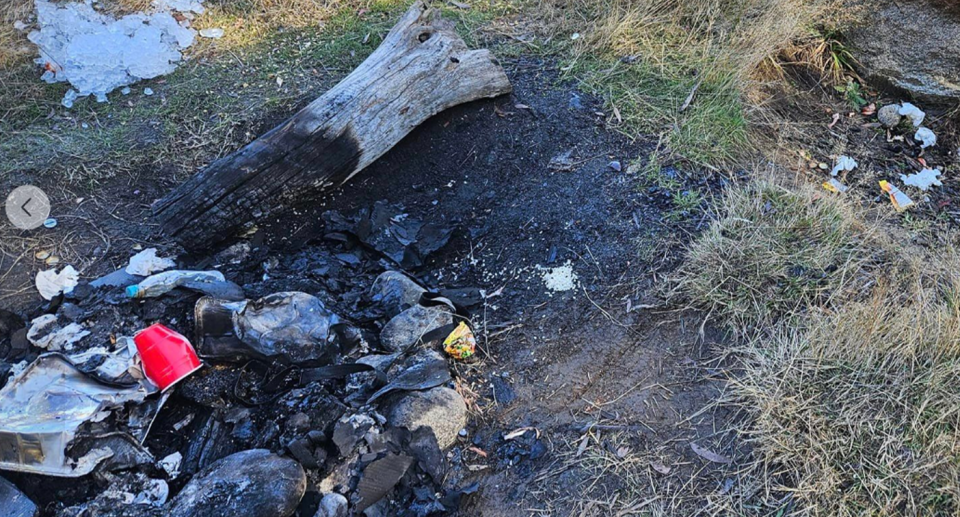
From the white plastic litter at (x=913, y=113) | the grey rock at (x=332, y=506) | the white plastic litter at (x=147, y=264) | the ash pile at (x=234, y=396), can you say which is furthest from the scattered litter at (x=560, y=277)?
the white plastic litter at (x=913, y=113)

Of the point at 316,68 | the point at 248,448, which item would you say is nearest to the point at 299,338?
the point at 248,448

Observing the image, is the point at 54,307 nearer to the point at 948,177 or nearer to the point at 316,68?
the point at 316,68

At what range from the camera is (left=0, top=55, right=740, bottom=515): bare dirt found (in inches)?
93.1

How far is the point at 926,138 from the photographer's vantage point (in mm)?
4012

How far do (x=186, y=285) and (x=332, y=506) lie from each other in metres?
1.24

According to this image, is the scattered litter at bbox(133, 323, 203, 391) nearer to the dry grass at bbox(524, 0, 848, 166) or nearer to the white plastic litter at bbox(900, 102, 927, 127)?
the dry grass at bbox(524, 0, 848, 166)

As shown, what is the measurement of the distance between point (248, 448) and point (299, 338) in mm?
470

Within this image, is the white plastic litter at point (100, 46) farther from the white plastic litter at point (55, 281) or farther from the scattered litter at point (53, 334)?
the scattered litter at point (53, 334)

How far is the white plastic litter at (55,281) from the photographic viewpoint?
3062 millimetres

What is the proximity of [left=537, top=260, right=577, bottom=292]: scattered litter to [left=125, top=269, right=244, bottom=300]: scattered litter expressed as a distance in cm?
139

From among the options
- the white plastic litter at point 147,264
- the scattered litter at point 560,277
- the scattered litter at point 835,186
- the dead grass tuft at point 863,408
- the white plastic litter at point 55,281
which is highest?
the white plastic litter at point 55,281

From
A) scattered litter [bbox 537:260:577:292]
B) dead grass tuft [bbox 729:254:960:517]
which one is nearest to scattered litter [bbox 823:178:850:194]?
dead grass tuft [bbox 729:254:960:517]

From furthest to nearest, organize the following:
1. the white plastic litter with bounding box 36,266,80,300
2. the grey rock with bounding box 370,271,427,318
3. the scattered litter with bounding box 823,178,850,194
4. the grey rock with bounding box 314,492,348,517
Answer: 1. the scattered litter with bounding box 823,178,850,194
2. the white plastic litter with bounding box 36,266,80,300
3. the grey rock with bounding box 370,271,427,318
4. the grey rock with bounding box 314,492,348,517

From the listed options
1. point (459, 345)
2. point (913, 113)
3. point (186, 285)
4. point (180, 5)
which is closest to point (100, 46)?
point (180, 5)
